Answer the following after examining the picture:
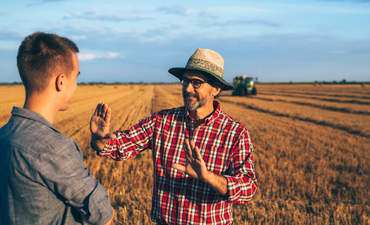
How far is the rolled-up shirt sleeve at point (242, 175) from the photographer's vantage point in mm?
2023

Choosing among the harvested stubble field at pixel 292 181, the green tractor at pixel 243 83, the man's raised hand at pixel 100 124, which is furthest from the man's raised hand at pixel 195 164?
the green tractor at pixel 243 83

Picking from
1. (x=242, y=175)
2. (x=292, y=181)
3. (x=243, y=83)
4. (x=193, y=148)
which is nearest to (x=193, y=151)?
(x=193, y=148)

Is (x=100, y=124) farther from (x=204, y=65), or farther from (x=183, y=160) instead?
(x=204, y=65)

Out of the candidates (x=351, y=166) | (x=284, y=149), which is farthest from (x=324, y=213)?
(x=284, y=149)

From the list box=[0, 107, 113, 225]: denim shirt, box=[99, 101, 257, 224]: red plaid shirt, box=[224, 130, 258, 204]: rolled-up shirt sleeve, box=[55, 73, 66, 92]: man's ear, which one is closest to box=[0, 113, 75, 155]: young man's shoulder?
box=[0, 107, 113, 225]: denim shirt

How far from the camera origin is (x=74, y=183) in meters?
1.38

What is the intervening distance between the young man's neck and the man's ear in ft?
0.24

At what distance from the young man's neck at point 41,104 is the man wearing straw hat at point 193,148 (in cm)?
66

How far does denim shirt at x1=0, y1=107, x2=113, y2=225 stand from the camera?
4.36ft

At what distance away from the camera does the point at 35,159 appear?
1.32 meters

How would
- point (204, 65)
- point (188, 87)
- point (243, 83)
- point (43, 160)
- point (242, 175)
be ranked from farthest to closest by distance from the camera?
point (243, 83) < point (188, 87) < point (204, 65) < point (242, 175) < point (43, 160)

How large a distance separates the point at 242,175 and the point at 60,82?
4.45 ft

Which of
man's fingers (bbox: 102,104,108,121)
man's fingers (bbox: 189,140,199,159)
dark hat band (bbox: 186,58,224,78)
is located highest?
dark hat band (bbox: 186,58,224,78)

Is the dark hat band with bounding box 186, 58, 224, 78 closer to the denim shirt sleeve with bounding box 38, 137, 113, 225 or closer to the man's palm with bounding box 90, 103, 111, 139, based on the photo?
the man's palm with bounding box 90, 103, 111, 139
